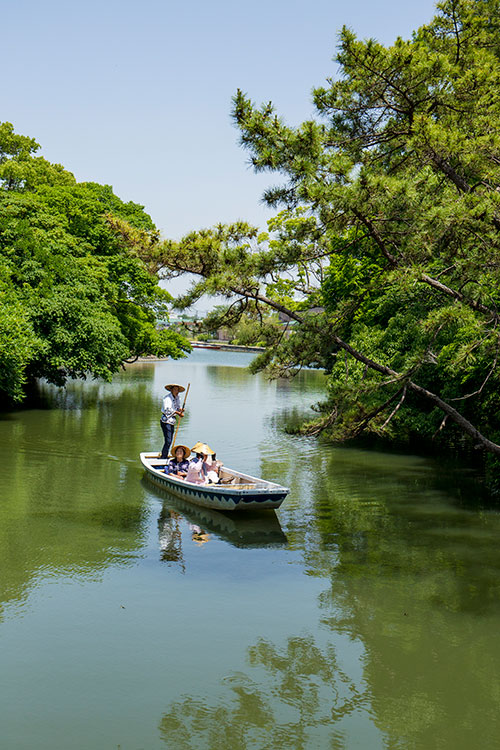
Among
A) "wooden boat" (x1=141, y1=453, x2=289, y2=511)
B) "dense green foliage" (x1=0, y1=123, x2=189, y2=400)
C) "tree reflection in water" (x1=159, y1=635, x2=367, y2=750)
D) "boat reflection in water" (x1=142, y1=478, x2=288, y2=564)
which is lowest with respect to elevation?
"tree reflection in water" (x1=159, y1=635, x2=367, y2=750)

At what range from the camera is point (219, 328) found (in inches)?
499

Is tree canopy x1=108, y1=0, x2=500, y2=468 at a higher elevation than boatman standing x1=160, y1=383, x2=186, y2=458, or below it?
higher

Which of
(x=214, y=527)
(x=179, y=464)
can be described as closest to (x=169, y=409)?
(x=179, y=464)

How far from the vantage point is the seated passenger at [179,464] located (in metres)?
15.7

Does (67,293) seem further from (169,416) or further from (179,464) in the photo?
(179,464)

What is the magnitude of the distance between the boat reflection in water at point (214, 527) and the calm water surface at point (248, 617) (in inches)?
2.2

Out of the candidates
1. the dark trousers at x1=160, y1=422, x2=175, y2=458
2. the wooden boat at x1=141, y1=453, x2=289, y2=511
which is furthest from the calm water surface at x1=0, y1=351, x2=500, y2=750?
the dark trousers at x1=160, y1=422, x2=175, y2=458

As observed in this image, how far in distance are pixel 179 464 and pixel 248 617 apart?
23.5ft

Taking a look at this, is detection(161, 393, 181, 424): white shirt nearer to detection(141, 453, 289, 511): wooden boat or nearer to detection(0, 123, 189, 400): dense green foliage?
detection(141, 453, 289, 511): wooden boat

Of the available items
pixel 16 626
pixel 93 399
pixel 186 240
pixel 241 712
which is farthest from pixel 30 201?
pixel 241 712

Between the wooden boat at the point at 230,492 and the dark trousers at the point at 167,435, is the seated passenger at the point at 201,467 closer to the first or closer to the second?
the wooden boat at the point at 230,492

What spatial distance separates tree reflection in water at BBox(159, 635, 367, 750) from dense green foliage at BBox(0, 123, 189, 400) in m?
17.5

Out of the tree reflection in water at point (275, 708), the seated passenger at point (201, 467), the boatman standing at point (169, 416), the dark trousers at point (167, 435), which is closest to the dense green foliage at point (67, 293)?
the boatman standing at point (169, 416)

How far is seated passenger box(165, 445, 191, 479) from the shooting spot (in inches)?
620
